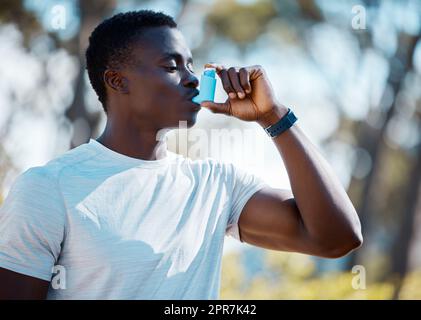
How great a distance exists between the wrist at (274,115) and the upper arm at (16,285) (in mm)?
1037

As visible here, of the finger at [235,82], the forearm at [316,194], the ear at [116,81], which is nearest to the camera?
the forearm at [316,194]

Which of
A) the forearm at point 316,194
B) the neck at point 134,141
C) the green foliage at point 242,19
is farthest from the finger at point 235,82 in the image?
the green foliage at point 242,19

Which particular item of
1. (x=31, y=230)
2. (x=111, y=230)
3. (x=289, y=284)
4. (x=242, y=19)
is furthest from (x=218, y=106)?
(x=242, y=19)

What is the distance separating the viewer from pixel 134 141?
2.70 m

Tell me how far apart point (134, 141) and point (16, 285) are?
0.73 meters

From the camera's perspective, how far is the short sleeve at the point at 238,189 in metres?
→ 2.69

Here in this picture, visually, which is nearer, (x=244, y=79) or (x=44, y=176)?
(x=44, y=176)

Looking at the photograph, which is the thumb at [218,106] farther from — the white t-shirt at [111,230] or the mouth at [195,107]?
the white t-shirt at [111,230]

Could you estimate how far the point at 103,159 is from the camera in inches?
102

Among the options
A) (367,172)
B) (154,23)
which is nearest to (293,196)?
(154,23)

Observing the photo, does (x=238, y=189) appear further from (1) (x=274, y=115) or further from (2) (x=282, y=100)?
(2) (x=282, y=100)

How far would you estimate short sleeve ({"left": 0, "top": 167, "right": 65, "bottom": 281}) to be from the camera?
228 cm

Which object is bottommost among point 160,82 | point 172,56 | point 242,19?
point 160,82

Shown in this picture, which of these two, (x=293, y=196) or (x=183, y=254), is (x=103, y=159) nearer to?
(x=183, y=254)
